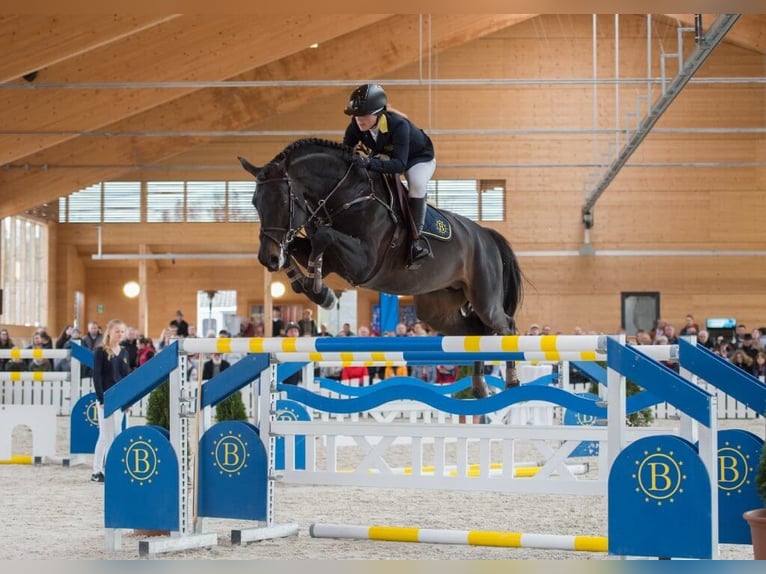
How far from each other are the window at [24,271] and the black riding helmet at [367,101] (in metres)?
17.1

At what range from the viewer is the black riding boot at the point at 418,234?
480 centimetres

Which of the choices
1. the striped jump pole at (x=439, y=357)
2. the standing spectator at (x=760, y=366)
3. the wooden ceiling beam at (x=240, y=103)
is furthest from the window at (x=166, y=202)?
the striped jump pole at (x=439, y=357)

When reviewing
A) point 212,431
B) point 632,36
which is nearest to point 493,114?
point 632,36

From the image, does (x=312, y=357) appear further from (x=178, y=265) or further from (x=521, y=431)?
(x=178, y=265)

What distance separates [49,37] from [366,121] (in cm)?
767

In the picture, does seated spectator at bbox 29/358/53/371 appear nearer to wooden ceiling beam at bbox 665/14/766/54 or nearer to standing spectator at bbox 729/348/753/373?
standing spectator at bbox 729/348/753/373

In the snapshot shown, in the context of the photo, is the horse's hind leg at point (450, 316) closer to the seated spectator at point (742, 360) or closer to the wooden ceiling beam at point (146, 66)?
the wooden ceiling beam at point (146, 66)

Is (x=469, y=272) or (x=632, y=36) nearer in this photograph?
(x=469, y=272)

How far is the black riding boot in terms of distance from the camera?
480 centimetres

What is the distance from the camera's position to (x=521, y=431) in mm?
3984

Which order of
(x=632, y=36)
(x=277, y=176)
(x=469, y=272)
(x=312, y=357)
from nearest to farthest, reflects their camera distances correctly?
(x=277, y=176)
(x=312, y=357)
(x=469, y=272)
(x=632, y=36)

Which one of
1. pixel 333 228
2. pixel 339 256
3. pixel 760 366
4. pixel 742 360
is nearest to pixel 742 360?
pixel 742 360

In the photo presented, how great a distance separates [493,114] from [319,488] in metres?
14.5

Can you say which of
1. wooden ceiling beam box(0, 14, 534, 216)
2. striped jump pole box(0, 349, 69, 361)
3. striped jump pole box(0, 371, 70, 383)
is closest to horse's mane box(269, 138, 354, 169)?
striped jump pole box(0, 349, 69, 361)
